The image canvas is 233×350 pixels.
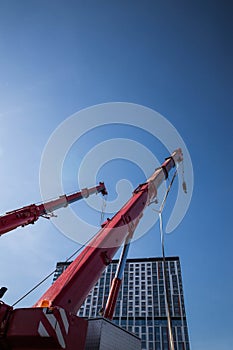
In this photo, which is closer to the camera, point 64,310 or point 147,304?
point 64,310

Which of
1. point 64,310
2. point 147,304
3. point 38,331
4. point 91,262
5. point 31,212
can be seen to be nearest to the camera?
point 38,331

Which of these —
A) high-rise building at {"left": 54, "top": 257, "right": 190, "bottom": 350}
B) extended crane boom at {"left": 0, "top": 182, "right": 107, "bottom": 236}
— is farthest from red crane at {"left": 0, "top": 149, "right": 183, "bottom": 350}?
high-rise building at {"left": 54, "top": 257, "right": 190, "bottom": 350}

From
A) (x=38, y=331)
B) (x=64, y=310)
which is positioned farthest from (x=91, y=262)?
(x=38, y=331)

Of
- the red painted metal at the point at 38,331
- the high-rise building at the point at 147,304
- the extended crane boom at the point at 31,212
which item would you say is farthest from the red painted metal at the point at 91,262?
the high-rise building at the point at 147,304

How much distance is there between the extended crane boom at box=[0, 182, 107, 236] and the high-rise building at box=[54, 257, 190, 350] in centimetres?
3157

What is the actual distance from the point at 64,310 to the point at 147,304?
4862cm

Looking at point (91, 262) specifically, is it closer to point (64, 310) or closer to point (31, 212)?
point (64, 310)

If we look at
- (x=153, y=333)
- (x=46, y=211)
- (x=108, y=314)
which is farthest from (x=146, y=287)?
(x=108, y=314)

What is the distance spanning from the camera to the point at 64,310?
365 centimetres

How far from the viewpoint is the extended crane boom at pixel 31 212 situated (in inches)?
332

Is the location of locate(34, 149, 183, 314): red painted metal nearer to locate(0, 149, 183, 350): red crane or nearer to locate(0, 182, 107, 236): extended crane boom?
locate(0, 149, 183, 350): red crane

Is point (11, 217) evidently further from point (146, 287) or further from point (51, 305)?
point (146, 287)

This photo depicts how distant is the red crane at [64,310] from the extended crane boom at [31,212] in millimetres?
4400

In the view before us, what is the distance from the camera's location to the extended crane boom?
844 cm
